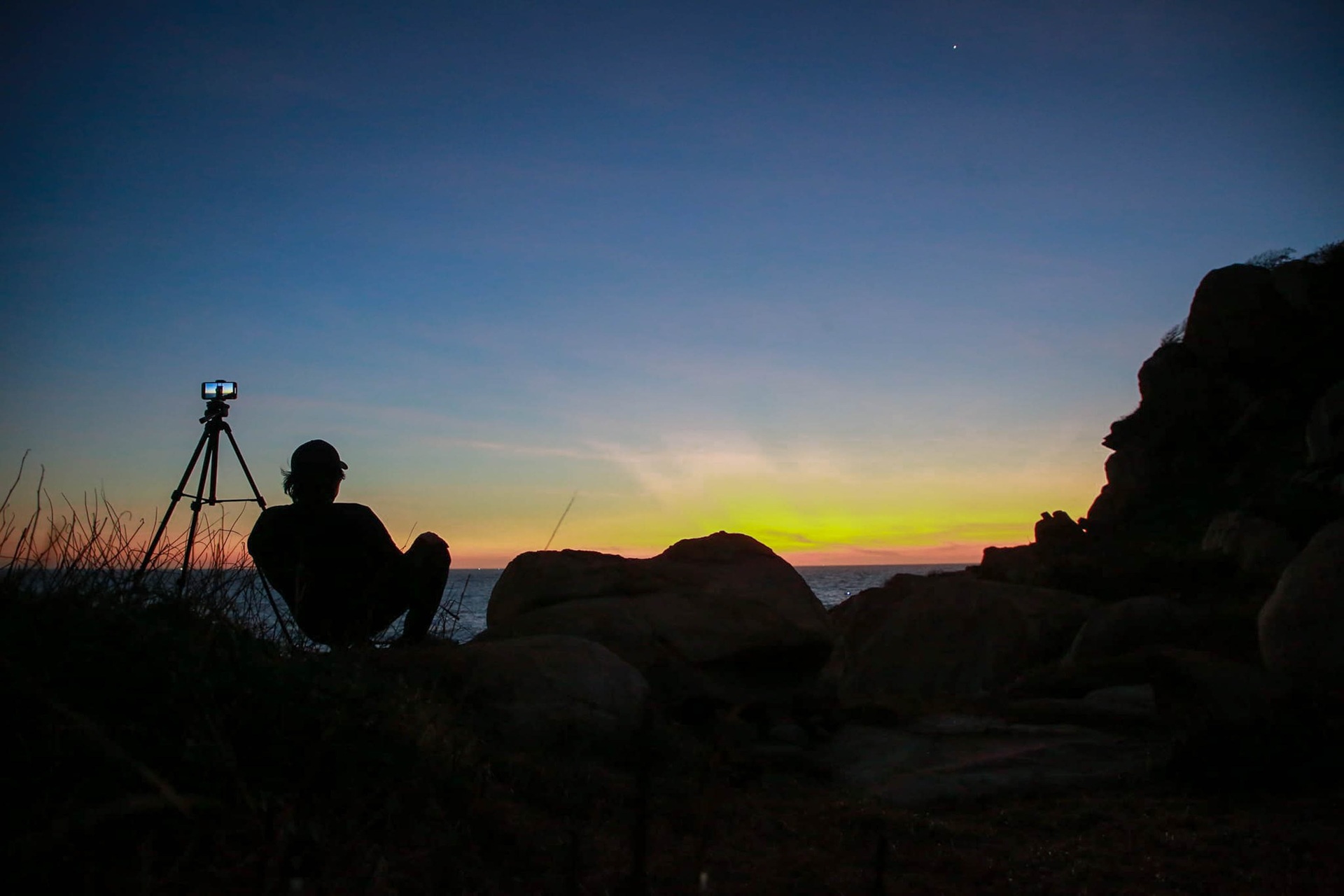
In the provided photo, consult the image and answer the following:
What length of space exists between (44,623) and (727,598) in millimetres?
5498

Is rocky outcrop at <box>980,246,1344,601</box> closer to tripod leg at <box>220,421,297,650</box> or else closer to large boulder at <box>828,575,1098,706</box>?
large boulder at <box>828,575,1098,706</box>

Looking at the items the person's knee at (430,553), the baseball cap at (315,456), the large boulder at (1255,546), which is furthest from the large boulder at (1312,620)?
the large boulder at (1255,546)

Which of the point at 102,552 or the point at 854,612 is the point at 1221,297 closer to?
the point at 854,612

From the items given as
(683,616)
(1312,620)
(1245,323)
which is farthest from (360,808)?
(1245,323)

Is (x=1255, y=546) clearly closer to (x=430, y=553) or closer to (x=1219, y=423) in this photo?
(x=430, y=553)

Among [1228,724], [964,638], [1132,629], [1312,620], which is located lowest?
[964,638]

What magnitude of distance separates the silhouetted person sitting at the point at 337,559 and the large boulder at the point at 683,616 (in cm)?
110

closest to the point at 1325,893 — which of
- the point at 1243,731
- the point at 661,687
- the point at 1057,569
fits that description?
the point at 1243,731

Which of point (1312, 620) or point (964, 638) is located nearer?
point (1312, 620)

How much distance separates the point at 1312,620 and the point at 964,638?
6067 mm

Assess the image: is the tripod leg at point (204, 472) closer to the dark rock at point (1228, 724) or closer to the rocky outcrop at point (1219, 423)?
the dark rock at point (1228, 724)

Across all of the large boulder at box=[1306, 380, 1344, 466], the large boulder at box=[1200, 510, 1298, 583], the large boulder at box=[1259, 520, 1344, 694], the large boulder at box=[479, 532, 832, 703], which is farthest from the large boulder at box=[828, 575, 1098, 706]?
the large boulder at box=[1306, 380, 1344, 466]

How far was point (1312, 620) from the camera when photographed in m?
7.70

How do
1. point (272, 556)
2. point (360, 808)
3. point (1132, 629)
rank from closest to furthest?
point (360, 808), point (272, 556), point (1132, 629)
